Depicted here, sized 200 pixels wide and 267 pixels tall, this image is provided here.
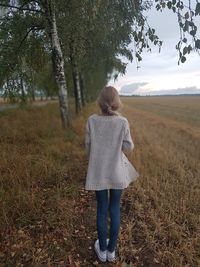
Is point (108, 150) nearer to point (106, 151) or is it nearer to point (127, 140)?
point (106, 151)

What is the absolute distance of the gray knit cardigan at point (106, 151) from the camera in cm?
310

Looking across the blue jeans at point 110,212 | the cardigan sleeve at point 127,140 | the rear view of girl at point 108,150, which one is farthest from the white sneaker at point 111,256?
the cardigan sleeve at point 127,140

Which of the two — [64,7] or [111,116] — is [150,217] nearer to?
[111,116]

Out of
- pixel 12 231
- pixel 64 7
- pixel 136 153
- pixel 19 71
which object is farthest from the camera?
pixel 19 71

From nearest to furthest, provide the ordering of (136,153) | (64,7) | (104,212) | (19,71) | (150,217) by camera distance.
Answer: (104,212)
(150,217)
(136,153)
(64,7)
(19,71)

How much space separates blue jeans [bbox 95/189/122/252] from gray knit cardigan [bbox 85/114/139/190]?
0.47ft

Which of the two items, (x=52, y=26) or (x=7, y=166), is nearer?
(x=7, y=166)

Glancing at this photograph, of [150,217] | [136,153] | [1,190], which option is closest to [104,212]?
[150,217]

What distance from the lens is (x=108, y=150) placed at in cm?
315

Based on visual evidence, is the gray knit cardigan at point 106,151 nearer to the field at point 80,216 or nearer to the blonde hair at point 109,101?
the blonde hair at point 109,101

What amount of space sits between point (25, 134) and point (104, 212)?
22.9 ft

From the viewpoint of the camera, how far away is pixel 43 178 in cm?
551

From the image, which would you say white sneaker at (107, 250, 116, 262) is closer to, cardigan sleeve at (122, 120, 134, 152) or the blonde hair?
cardigan sleeve at (122, 120, 134, 152)

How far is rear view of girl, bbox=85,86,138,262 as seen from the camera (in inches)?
120
